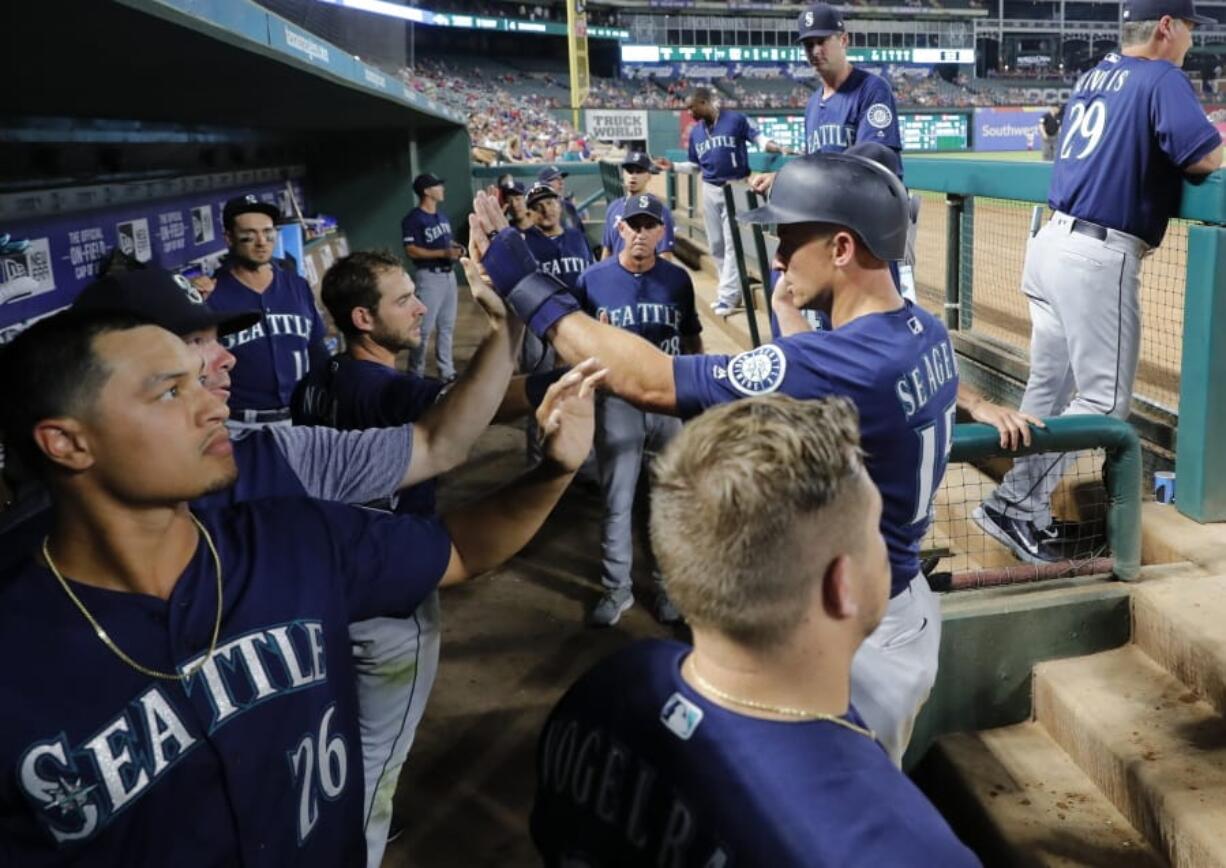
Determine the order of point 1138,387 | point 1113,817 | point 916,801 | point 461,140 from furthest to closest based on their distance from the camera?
point 461,140 < point 1138,387 < point 1113,817 < point 916,801

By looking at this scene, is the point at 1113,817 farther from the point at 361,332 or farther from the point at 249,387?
the point at 249,387

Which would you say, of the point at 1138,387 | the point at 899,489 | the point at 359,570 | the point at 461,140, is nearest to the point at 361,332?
the point at 359,570

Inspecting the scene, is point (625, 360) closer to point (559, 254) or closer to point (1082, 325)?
point (1082, 325)

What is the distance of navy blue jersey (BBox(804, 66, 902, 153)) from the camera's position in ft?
15.4

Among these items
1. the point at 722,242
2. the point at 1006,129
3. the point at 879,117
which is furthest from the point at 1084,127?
the point at 1006,129

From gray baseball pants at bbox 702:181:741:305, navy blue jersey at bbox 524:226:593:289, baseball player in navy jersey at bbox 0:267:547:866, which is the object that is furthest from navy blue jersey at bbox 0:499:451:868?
gray baseball pants at bbox 702:181:741:305

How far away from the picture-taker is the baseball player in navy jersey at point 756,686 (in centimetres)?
100

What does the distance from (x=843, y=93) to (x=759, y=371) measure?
3311 mm

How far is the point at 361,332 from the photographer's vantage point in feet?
9.85

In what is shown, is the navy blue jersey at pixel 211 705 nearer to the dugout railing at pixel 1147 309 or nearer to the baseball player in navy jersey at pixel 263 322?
the dugout railing at pixel 1147 309

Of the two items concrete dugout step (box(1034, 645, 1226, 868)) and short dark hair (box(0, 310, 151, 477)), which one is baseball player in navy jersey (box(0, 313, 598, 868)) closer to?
short dark hair (box(0, 310, 151, 477))

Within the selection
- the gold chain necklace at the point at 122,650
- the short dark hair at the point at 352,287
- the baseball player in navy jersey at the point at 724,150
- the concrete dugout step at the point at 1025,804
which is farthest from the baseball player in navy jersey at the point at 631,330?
the gold chain necklace at the point at 122,650

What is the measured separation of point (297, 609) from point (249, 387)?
310 cm

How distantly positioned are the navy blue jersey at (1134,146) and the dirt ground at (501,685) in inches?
96.2
